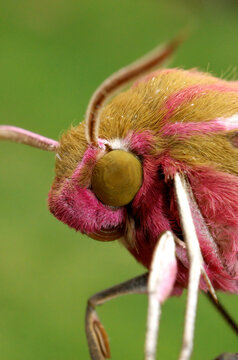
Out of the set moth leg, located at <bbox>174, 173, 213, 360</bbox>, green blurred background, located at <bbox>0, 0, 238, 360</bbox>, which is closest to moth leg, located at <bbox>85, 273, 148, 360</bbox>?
moth leg, located at <bbox>174, 173, 213, 360</bbox>

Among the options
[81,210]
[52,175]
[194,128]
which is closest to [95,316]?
[81,210]

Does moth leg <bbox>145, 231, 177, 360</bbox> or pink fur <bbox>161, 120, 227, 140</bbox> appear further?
pink fur <bbox>161, 120, 227, 140</bbox>

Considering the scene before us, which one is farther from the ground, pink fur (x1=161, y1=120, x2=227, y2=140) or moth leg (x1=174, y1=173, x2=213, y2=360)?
pink fur (x1=161, y1=120, x2=227, y2=140)

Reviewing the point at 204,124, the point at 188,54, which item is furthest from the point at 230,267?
the point at 188,54

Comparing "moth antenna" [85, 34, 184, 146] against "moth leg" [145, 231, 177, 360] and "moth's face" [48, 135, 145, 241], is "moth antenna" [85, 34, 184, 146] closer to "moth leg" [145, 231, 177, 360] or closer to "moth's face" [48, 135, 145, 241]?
"moth's face" [48, 135, 145, 241]

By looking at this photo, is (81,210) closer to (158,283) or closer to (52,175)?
(158,283)

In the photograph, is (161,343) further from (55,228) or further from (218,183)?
(218,183)

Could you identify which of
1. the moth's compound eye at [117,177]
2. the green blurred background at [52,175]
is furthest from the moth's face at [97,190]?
the green blurred background at [52,175]

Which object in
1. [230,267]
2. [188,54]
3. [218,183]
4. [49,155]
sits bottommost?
[230,267]
